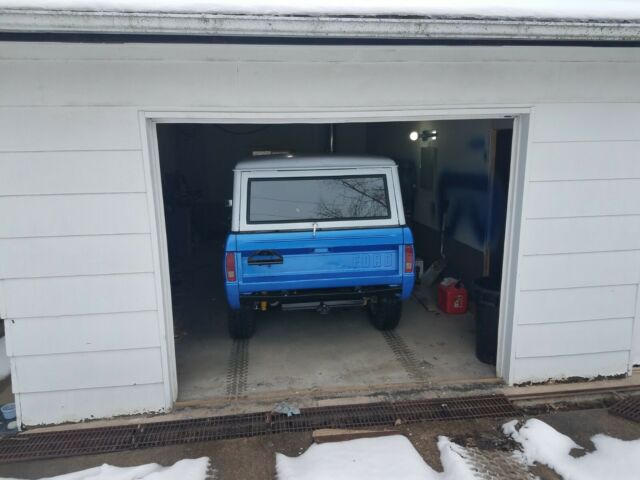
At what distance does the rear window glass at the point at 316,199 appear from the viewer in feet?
15.7

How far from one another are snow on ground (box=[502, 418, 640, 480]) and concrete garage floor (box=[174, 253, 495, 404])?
845 millimetres

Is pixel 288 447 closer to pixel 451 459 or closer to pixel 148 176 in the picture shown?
pixel 451 459

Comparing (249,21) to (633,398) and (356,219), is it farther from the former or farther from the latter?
(633,398)

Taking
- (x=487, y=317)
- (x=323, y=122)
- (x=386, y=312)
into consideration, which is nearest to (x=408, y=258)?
(x=386, y=312)

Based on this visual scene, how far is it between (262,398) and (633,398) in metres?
3.26

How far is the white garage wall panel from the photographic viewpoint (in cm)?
383

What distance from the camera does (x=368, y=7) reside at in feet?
9.82

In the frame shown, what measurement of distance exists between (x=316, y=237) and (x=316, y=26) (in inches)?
84.6

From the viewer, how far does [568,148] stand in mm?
3834

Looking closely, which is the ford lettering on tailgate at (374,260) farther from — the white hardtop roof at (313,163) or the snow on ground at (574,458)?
the snow on ground at (574,458)

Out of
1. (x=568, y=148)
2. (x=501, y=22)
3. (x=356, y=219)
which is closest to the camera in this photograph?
(x=501, y=22)

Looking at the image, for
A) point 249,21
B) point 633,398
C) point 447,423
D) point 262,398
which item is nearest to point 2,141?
point 249,21

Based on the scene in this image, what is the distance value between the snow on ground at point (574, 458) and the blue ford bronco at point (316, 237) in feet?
5.96

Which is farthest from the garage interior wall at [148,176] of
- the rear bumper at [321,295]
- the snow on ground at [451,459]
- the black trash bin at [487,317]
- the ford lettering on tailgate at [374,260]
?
the ford lettering on tailgate at [374,260]
